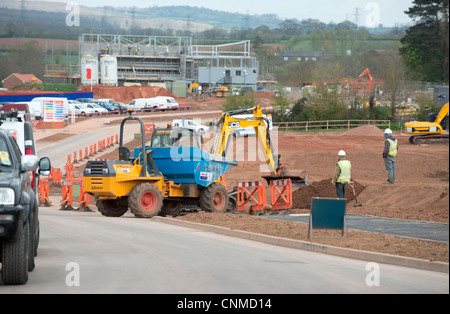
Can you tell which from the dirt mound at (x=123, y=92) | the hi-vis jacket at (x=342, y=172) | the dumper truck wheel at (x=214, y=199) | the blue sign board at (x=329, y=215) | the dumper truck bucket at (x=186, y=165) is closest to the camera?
the blue sign board at (x=329, y=215)

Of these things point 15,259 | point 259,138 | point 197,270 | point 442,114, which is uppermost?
point 259,138

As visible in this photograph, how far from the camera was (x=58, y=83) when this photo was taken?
409 ft

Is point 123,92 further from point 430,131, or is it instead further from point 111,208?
point 111,208

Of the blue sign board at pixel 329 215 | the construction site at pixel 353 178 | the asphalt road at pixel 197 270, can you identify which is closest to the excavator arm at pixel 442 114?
the construction site at pixel 353 178

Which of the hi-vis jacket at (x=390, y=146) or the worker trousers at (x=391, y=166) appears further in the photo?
the worker trousers at (x=391, y=166)

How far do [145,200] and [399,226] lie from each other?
7.59 meters

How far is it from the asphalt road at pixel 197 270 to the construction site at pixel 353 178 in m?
1.54

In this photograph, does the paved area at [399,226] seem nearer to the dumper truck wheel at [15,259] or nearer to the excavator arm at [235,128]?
the excavator arm at [235,128]

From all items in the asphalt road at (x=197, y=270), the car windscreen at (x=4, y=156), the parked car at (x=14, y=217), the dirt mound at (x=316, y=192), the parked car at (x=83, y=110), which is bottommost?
the dirt mound at (x=316, y=192)

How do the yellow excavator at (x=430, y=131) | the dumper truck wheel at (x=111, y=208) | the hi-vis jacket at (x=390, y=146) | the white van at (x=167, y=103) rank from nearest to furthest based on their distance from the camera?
1. the dumper truck wheel at (x=111, y=208)
2. the hi-vis jacket at (x=390, y=146)
3. the yellow excavator at (x=430, y=131)
4. the white van at (x=167, y=103)

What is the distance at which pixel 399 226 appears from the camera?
18.5 m

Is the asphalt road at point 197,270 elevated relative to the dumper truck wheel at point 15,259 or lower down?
lower down

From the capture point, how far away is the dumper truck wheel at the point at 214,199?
23547 millimetres

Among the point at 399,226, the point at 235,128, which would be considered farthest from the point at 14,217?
the point at 235,128
